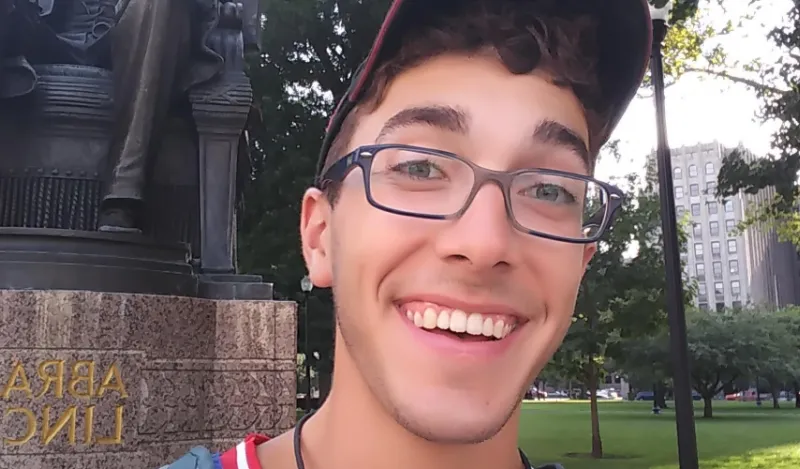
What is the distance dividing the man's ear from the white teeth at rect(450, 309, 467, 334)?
246 mm

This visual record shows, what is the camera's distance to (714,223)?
295 ft

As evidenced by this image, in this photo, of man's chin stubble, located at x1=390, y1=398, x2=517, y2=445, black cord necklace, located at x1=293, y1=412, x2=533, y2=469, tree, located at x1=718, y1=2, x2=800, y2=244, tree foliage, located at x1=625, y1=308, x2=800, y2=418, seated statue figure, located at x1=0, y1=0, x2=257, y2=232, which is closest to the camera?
man's chin stubble, located at x1=390, y1=398, x2=517, y2=445

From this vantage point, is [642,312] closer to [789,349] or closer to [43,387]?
[43,387]

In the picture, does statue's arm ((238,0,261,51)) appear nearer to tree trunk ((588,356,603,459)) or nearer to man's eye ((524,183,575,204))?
man's eye ((524,183,575,204))

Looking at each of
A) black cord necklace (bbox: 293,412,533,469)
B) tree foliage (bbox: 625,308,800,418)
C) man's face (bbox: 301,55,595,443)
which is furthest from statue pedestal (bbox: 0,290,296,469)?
tree foliage (bbox: 625,308,800,418)

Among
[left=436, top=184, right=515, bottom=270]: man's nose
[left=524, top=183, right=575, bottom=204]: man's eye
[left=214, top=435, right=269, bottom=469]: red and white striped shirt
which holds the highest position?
[left=524, top=183, right=575, bottom=204]: man's eye

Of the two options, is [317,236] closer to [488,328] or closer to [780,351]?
[488,328]

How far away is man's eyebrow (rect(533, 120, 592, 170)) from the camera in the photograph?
128cm

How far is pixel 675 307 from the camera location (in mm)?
6445

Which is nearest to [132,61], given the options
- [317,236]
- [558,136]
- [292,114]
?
[317,236]

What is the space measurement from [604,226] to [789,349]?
4265 centimetres

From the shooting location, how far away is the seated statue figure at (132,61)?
15.8ft

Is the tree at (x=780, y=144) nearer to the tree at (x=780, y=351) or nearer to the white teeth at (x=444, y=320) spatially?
the white teeth at (x=444, y=320)

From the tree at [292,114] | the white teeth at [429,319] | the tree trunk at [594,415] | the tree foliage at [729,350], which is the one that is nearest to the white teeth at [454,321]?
the white teeth at [429,319]
